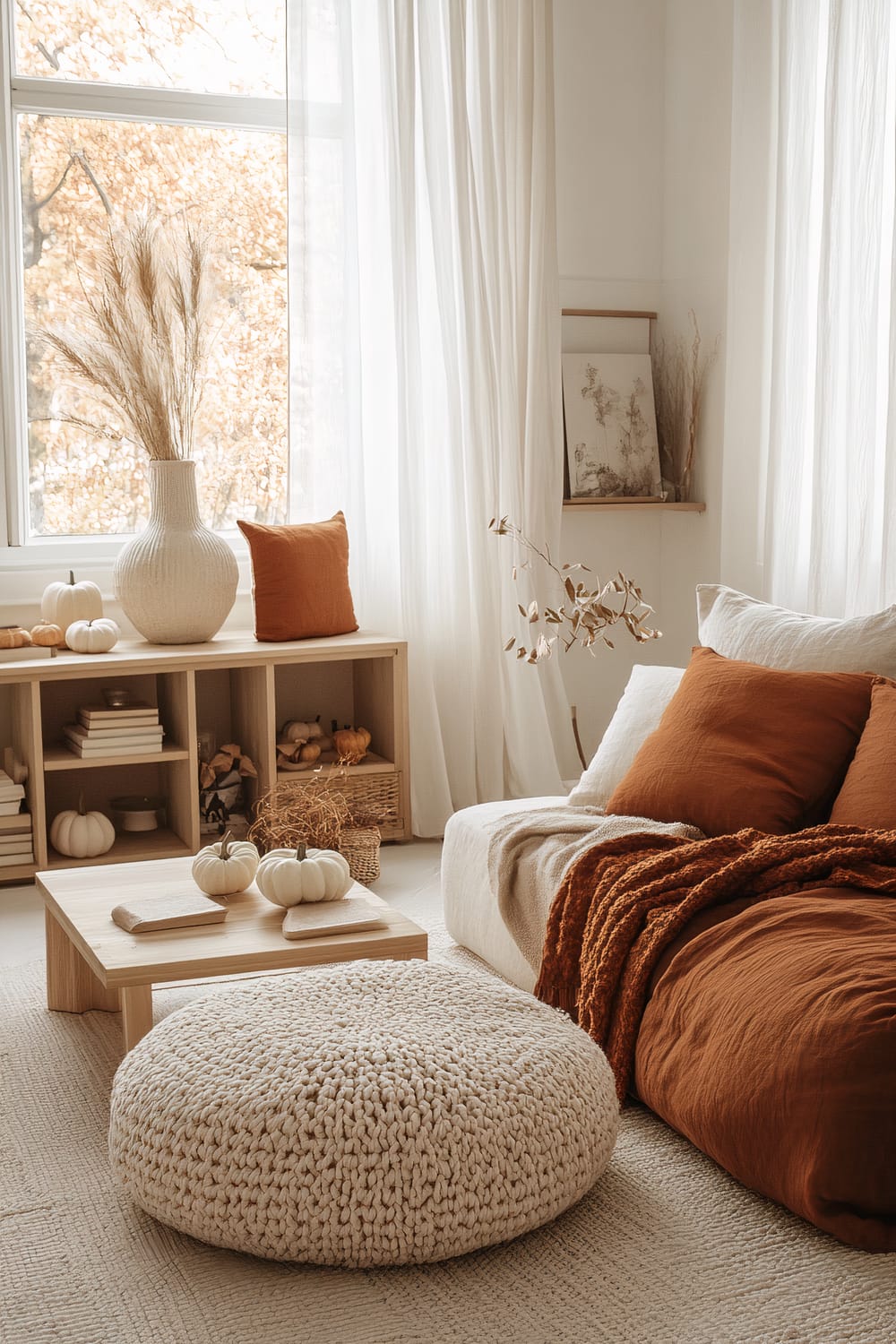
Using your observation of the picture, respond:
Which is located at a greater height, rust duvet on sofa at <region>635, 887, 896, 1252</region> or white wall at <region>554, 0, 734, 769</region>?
white wall at <region>554, 0, 734, 769</region>

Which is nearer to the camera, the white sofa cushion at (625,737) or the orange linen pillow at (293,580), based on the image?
the white sofa cushion at (625,737)


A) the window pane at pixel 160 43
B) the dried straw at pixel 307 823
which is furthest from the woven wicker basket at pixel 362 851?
the window pane at pixel 160 43

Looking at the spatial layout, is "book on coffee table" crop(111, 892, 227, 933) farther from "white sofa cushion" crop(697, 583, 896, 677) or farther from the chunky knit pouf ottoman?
"white sofa cushion" crop(697, 583, 896, 677)

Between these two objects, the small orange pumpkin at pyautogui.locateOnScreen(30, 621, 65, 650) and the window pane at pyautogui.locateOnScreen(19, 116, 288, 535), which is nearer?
the small orange pumpkin at pyautogui.locateOnScreen(30, 621, 65, 650)

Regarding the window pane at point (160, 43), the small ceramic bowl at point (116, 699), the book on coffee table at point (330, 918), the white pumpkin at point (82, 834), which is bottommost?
the white pumpkin at point (82, 834)

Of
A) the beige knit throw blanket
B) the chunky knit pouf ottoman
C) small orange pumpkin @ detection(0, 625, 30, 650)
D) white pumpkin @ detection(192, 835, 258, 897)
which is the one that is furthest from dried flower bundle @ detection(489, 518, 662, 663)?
small orange pumpkin @ detection(0, 625, 30, 650)

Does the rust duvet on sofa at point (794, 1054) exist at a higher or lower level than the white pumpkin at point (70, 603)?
lower

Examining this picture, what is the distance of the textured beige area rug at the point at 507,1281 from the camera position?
166 centimetres

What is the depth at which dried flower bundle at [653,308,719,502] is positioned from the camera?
4.52m

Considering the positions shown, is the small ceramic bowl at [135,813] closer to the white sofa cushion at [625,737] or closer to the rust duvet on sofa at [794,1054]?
the white sofa cushion at [625,737]

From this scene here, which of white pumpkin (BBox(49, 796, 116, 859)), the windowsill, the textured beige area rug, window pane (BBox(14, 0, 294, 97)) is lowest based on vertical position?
the textured beige area rug

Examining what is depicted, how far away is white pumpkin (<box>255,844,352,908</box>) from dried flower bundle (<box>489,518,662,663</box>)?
65cm

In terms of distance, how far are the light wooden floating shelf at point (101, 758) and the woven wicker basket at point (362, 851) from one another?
1.96 feet

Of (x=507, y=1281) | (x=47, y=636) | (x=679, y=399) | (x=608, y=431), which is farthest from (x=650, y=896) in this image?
(x=679, y=399)
